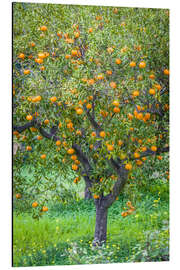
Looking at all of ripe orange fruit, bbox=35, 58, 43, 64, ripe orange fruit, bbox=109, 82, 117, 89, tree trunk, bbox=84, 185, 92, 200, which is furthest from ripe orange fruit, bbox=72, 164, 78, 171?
ripe orange fruit, bbox=35, 58, 43, 64

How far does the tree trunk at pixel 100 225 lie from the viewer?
12.8ft

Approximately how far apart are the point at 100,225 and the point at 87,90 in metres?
1.22

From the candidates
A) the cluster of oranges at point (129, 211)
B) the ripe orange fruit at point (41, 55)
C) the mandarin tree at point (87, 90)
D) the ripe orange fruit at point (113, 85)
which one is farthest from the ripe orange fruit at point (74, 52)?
the cluster of oranges at point (129, 211)

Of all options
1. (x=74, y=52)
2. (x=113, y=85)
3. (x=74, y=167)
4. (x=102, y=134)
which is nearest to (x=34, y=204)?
(x=74, y=167)

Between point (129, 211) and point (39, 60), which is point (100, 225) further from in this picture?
point (39, 60)

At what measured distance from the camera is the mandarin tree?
355 cm

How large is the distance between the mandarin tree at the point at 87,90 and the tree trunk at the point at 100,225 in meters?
0.16

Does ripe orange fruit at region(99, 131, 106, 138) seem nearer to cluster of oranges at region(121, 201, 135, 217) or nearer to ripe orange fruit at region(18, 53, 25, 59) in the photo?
cluster of oranges at region(121, 201, 135, 217)

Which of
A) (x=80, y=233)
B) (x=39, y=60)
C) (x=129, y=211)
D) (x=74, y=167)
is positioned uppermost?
(x=39, y=60)

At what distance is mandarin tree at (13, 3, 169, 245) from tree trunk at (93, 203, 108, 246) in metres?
0.16

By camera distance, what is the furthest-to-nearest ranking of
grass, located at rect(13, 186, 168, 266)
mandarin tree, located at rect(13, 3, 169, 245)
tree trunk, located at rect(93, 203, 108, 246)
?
tree trunk, located at rect(93, 203, 108, 246), grass, located at rect(13, 186, 168, 266), mandarin tree, located at rect(13, 3, 169, 245)

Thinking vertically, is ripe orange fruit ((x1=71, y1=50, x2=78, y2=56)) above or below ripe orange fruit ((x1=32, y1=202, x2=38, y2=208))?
above

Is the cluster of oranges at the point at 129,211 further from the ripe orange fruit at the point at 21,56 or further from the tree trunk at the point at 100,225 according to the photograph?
the ripe orange fruit at the point at 21,56

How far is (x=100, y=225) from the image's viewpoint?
393 centimetres
